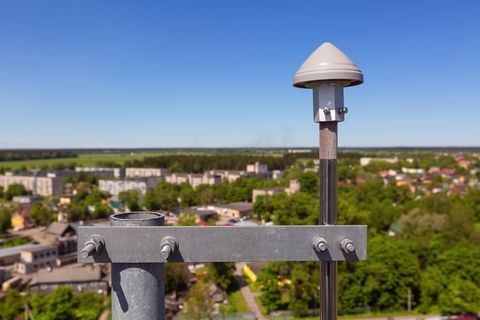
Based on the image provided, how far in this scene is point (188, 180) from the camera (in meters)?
66.7

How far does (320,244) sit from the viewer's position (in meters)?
1.91

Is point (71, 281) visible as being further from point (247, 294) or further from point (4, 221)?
point (4, 221)

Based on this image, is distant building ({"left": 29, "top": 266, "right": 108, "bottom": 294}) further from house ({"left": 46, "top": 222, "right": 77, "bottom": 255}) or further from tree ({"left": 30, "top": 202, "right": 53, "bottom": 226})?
tree ({"left": 30, "top": 202, "right": 53, "bottom": 226})

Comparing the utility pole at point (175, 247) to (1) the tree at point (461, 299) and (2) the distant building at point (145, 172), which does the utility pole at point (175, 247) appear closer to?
(1) the tree at point (461, 299)

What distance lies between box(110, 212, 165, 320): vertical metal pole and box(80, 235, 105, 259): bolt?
0.12m

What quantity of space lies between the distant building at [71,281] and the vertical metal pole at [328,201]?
19.8 meters

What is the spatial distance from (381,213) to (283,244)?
32.2 metres

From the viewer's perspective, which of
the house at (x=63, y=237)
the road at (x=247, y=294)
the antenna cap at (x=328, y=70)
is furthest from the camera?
the house at (x=63, y=237)

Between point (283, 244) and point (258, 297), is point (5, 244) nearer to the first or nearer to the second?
point (258, 297)

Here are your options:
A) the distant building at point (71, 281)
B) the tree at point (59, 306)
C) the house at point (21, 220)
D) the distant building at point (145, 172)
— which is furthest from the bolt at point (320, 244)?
the distant building at point (145, 172)

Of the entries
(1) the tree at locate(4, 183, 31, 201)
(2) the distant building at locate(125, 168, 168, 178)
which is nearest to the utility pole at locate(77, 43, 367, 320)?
(1) the tree at locate(4, 183, 31, 201)

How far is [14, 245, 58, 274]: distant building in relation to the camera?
2353 cm

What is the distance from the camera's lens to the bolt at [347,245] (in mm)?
1899

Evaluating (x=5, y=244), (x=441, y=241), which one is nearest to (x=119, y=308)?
(x=441, y=241)
